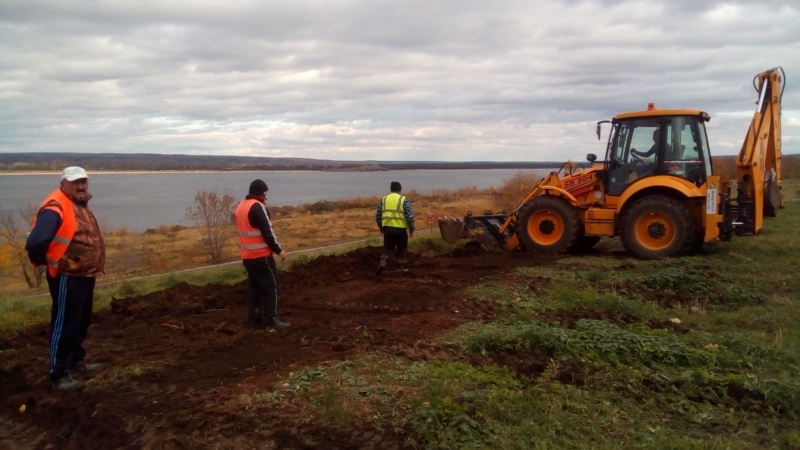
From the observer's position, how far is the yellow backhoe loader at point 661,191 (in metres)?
11.0

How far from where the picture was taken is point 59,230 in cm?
521

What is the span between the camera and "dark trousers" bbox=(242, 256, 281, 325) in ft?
23.2

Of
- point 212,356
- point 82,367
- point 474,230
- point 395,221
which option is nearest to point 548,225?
point 474,230

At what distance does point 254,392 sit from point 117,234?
30.6m

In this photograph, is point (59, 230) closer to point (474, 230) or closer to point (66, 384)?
point (66, 384)

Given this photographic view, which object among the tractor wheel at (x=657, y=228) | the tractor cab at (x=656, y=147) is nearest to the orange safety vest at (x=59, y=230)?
the tractor wheel at (x=657, y=228)

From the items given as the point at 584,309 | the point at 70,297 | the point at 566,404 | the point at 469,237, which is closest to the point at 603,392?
the point at 566,404

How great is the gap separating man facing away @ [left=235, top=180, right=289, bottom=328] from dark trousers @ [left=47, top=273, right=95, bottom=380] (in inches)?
74.9

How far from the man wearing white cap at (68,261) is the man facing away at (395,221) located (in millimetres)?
5572

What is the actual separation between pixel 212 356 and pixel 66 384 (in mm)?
1265

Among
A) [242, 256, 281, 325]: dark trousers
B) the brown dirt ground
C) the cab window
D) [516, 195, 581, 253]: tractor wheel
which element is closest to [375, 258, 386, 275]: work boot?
the brown dirt ground

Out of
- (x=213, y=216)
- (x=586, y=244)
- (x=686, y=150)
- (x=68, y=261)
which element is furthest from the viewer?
(x=213, y=216)

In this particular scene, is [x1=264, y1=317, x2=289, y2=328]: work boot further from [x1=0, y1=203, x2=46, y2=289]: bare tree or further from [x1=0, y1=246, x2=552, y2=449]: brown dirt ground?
[x1=0, y1=203, x2=46, y2=289]: bare tree

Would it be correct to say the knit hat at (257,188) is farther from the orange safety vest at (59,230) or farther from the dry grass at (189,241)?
the dry grass at (189,241)
